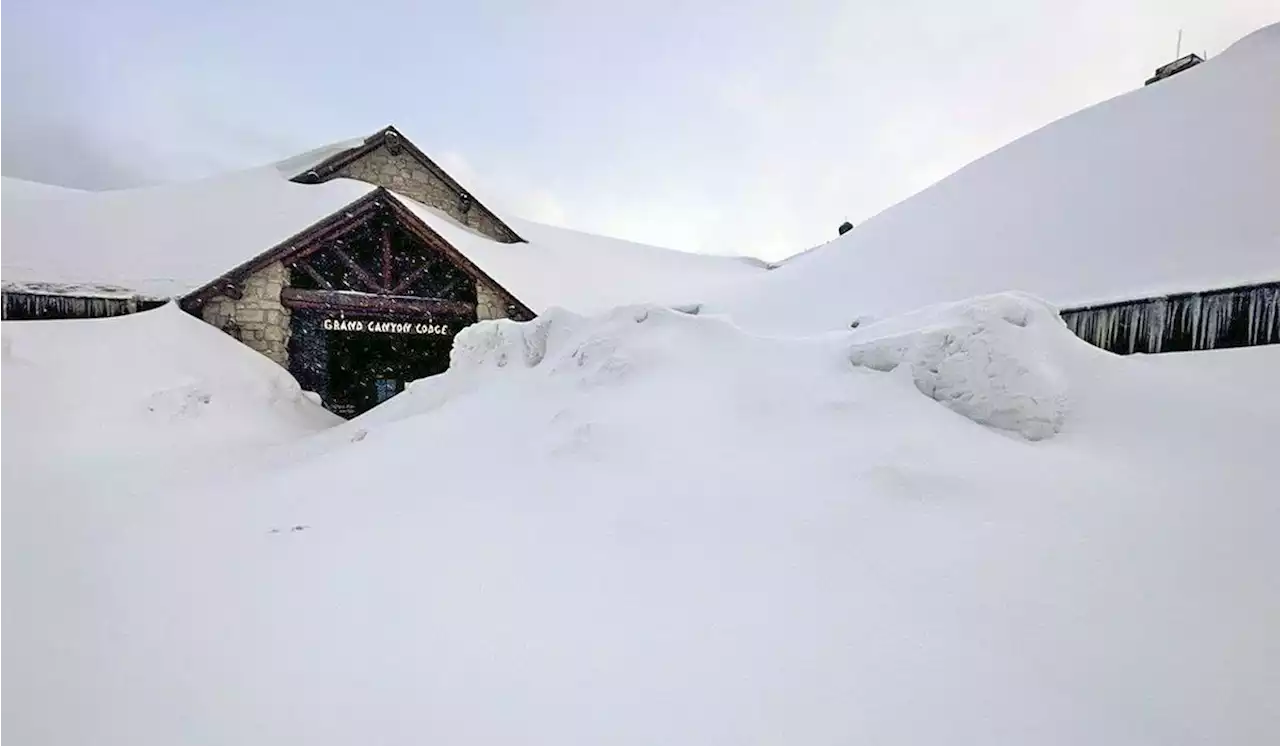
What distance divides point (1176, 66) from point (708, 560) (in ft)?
72.3

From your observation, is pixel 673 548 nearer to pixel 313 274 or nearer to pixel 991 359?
pixel 991 359

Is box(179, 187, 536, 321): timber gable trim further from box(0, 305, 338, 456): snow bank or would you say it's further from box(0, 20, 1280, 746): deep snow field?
box(0, 20, 1280, 746): deep snow field

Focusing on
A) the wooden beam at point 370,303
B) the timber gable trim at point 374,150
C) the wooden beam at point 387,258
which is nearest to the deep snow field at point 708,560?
the wooden beam at point 370,303

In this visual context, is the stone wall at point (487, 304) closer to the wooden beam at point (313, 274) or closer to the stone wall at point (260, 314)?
the wooden beam at point (313, 274)

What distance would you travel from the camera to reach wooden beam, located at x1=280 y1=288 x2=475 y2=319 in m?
11.4

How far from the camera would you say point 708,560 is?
3.29 metres

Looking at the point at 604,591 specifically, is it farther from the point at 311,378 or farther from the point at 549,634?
the point at 311,378

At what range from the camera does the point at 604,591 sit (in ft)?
10.2

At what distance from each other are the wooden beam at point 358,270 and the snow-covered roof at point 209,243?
1558mm

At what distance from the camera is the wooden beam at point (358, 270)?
11781mm

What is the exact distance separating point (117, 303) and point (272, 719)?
11217 mm


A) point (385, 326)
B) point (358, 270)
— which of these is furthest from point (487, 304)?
Result: point (358, 270)

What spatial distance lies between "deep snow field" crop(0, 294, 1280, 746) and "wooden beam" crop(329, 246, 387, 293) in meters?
6.01

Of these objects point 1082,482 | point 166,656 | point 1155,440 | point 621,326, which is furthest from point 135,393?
point 1155,440
